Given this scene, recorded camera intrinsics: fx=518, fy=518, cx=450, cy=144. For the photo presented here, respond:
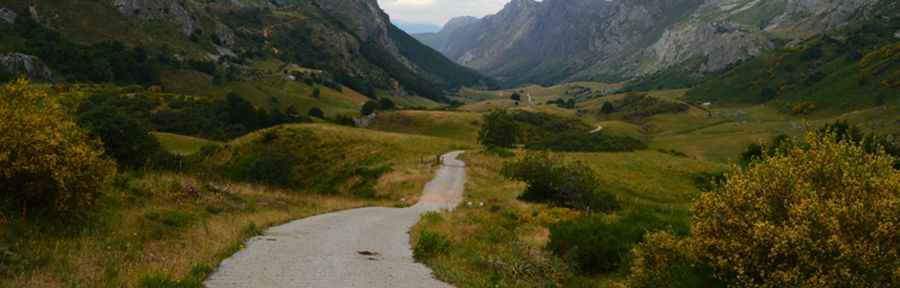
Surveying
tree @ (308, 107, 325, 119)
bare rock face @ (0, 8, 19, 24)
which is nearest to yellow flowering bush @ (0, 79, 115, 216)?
tree @ (308, 107, 325, 119)

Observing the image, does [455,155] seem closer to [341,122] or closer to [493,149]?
[493,149]

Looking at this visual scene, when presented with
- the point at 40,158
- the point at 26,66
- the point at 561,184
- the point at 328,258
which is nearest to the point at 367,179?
the point at 561,184

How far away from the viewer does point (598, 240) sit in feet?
57.5

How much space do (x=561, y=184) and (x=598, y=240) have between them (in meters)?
18.4

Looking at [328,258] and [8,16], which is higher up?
[8,16]

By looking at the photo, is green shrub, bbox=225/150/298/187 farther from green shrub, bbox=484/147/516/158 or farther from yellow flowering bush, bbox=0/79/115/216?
yellow flowering bush, bbox=0/79/115/216

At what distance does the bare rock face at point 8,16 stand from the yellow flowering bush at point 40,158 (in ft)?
665

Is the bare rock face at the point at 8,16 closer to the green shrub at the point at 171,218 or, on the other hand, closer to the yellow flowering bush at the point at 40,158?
the green shrub at the point at 171,218

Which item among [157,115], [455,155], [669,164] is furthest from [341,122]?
[669,164]

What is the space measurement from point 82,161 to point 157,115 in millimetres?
120875

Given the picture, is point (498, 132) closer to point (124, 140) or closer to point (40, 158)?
point (124, 140)

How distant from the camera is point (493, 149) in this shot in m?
73.8

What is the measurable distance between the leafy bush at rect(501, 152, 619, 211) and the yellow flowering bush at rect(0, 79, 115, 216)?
25.6 m

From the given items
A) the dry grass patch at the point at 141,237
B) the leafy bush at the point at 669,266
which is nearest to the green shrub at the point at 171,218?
the dry grass patch at the point at 141,237
